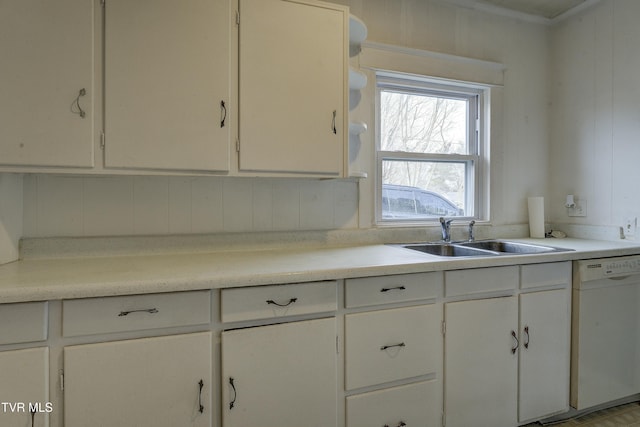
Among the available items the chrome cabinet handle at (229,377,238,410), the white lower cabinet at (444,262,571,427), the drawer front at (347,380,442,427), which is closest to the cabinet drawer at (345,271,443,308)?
the white lower cabinet at (444,262,571,427)

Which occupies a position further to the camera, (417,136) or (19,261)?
(417,136)

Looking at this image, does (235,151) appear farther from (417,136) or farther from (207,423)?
(417,136)

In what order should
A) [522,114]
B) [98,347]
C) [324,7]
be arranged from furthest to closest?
[522,114], [324,7], [98,347]

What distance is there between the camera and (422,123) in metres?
2.41

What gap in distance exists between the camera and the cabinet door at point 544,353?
1.78 meters

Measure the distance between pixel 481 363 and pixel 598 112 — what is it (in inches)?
76.2

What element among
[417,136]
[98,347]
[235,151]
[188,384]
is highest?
[417,136]

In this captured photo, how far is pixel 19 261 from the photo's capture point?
4.98 ft

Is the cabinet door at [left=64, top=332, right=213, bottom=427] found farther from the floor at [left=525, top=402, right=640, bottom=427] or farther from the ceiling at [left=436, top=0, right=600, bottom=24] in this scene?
the ceiling at [left=436, top=0, right=600, bottom=24]

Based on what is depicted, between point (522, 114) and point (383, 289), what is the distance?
1.98 meters

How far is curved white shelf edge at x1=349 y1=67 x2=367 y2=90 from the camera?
6.21 feet

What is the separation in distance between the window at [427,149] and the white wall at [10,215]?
1822 millimetres

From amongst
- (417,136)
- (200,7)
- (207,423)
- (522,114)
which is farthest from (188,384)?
(522,114)

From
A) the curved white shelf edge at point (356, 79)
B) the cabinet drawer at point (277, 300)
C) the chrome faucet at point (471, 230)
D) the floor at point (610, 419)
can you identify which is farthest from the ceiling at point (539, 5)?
the floor at point (610, 419)
